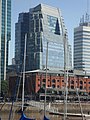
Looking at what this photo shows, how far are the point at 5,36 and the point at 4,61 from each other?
471 inches

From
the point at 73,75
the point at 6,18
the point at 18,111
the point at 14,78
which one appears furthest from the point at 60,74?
the point at 18,111

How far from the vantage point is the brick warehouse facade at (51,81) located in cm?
15012

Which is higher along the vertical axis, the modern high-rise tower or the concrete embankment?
the modern high-rise tower

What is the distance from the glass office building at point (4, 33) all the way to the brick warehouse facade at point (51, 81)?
789 inches

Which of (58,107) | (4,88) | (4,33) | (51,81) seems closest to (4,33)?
(4,33)

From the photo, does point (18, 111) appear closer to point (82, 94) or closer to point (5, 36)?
point (82, 94)

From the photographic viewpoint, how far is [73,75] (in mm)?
160875

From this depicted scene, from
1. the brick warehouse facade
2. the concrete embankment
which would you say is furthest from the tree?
the concrete embankment

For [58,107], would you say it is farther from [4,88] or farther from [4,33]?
[4,33]

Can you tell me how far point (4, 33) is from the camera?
18475cm

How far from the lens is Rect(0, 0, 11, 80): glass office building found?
181625mm

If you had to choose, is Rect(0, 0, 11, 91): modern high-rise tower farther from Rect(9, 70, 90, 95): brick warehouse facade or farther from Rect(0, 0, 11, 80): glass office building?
Rect(9, 70, 90, 95): brick warehouse facade

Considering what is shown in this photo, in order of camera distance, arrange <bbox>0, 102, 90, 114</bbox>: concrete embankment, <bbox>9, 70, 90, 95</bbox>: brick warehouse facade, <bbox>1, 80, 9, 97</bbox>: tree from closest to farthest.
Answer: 1. <bbox>0, 102, 90, 114</bbox>: concrete embankment
2. <bbox>9, 70, 90, 95</bbox>: brick warehouse facade
3. <bbox>1, 80, 9, 97</bbox>: tree

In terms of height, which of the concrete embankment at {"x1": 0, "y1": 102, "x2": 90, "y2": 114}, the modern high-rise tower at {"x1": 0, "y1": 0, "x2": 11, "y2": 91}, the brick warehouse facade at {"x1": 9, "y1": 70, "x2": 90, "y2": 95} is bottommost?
the concrete embankment at {"x1": 0, "y1": 102, "x2": 90, "y2": 114}
